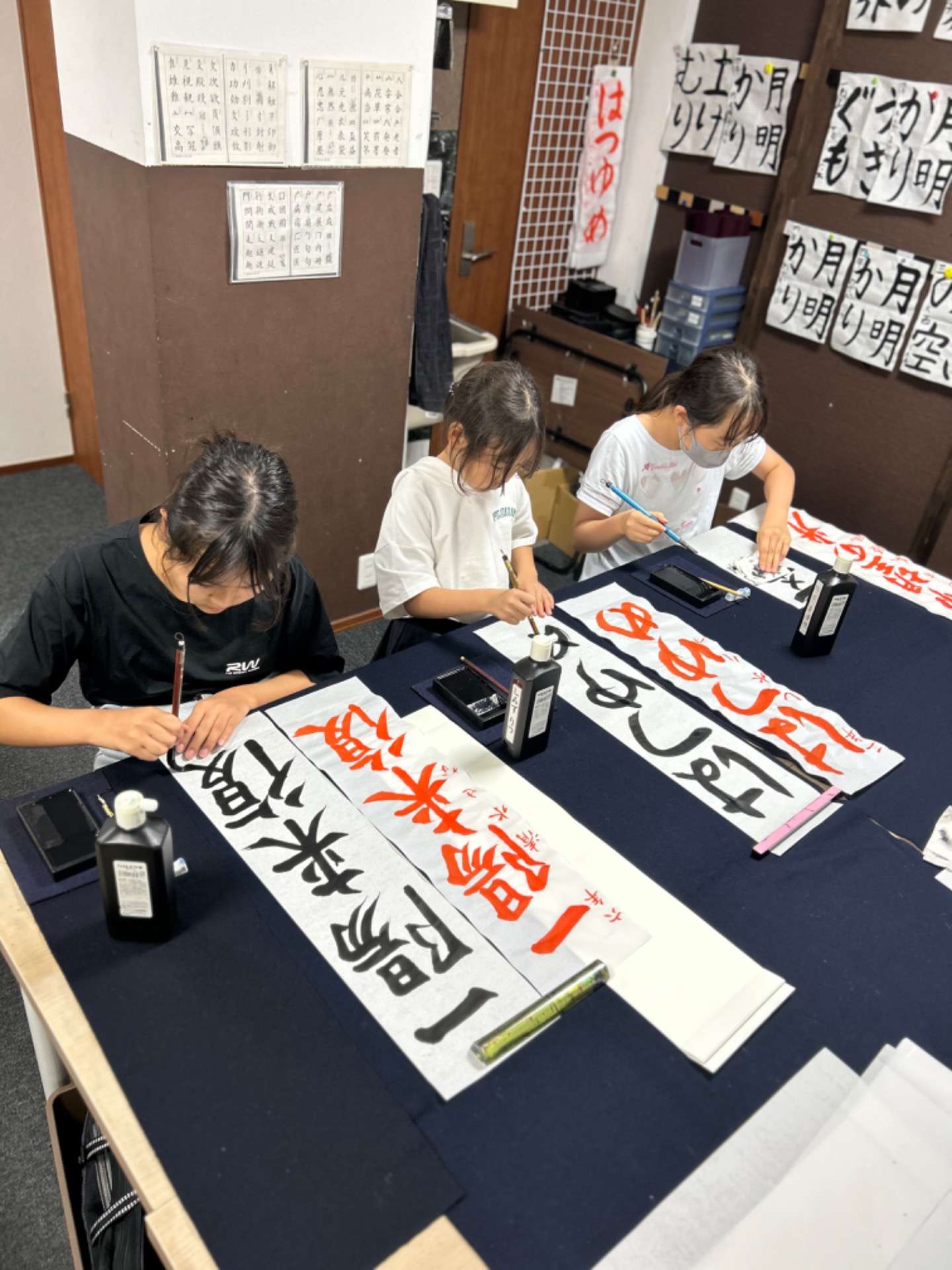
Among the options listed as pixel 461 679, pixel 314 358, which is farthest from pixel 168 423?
pixel 461 679

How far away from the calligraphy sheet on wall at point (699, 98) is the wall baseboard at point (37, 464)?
8.52 ft

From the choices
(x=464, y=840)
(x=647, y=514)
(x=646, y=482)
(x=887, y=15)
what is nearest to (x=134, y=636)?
(x=464, y=840)

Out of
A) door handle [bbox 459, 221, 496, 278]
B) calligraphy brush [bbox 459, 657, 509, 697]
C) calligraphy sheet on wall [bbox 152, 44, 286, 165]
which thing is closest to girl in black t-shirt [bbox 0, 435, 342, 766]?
calligraphy brush [bbox 459, 657, 509, 697]

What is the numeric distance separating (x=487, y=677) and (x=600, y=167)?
8.80 ft

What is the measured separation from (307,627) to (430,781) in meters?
0.36

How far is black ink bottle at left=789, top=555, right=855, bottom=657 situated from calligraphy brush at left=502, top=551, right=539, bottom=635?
0.50 metres

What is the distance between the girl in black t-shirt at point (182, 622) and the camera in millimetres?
1116

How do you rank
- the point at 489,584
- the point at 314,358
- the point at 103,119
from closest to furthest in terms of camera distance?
the point at 489,584
the point at 103,119
the point at 314,358

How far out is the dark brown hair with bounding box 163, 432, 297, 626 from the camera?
3.61ft

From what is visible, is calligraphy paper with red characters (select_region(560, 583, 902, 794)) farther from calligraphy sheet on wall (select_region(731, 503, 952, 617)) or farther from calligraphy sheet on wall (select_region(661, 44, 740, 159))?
calligraphy sheet on wall (select_region(661, 44, 740, 159))

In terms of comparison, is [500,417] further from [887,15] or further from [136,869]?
[887,15]

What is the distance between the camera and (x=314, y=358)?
229 cm

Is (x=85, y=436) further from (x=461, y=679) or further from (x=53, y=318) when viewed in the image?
(x=461, y=679)

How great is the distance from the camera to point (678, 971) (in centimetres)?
102
